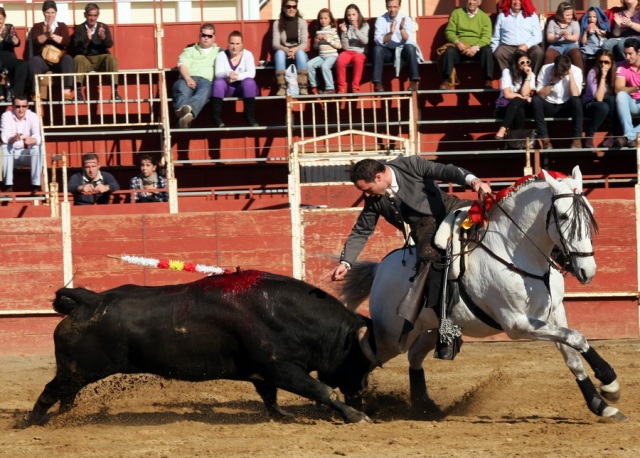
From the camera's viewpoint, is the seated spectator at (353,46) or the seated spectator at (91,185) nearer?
the seated spectator at (91,185)

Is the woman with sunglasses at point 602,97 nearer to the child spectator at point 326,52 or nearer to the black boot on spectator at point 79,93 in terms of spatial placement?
the child spectator at point 326,52

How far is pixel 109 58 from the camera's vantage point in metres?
14.8

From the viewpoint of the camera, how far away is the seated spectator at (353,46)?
14.7 m

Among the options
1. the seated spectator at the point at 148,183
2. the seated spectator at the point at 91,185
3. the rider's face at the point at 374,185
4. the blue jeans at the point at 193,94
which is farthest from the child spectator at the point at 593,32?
the rider's face at the point at 374,185

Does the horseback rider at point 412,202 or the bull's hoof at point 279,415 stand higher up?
the horseback rider at point 412,202

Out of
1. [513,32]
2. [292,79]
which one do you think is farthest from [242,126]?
[513,32]

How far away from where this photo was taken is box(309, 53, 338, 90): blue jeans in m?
14.7

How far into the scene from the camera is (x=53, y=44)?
14.9 metres

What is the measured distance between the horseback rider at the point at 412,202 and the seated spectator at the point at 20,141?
6.95 metres

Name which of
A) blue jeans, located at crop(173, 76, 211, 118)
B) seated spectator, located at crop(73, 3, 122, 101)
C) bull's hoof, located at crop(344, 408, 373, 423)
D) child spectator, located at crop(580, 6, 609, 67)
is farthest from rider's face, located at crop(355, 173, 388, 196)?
child spectator, located at crop(580, 6, 609, 67)

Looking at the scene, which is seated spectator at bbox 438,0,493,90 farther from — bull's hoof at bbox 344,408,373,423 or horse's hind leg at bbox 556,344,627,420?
bull's hoof at bbox 344,408,373,423

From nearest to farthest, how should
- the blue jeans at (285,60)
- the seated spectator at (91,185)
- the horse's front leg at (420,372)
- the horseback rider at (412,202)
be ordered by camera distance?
the horseback rider at (412,202)
the horse's front leg at (420,372)
the seated spectator at (91,185)
the blue jeans at (285,60)

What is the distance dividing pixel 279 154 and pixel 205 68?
1444 millimetres

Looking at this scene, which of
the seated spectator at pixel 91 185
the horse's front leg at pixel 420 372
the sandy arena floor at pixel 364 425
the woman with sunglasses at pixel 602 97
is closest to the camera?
the sandy arena floor at pixel 364 425
